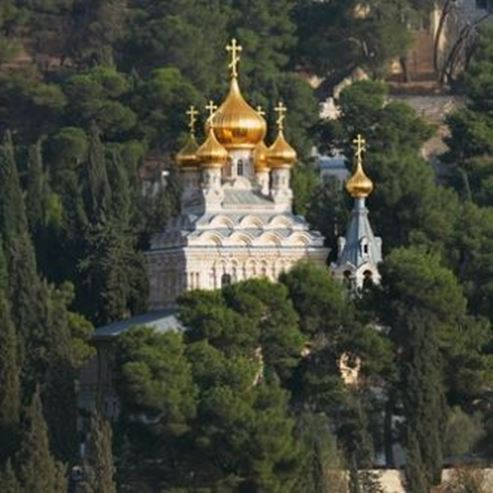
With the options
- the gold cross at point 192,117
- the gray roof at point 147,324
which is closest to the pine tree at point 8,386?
the gray roof at point 147,324

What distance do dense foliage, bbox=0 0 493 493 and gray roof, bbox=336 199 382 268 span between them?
653 mm

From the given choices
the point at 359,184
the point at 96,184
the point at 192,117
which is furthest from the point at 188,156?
the point at 359,184

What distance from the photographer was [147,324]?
6388 centimetres

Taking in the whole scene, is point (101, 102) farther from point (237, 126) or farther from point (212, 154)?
point (212, 154)

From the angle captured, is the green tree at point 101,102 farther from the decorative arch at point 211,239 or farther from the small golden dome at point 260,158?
the decorative arch at point 211,239

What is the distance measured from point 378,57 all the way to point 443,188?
14884mm

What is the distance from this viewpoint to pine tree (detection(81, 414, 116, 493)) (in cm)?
5794

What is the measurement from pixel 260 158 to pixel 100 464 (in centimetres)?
1154

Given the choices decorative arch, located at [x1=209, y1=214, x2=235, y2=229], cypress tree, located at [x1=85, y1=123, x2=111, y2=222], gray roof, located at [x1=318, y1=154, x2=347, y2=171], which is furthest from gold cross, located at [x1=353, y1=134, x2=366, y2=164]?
gray roof, located at [x1=318, y1=154, x2=347, y2=171]

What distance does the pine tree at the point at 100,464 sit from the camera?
2281 inches

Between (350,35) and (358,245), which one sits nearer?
(358,245)

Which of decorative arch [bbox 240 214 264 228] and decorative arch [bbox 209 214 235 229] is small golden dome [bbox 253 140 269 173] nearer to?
decorative arch [bbox 240 214 264 228]

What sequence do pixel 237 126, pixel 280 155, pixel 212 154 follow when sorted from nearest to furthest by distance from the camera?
pixel 212 154 < pixel 237 126 < pixel 280 155

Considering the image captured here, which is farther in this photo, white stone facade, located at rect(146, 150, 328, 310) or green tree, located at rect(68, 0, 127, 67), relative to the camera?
green tree, located at rect(68, 0, 127, 67)
